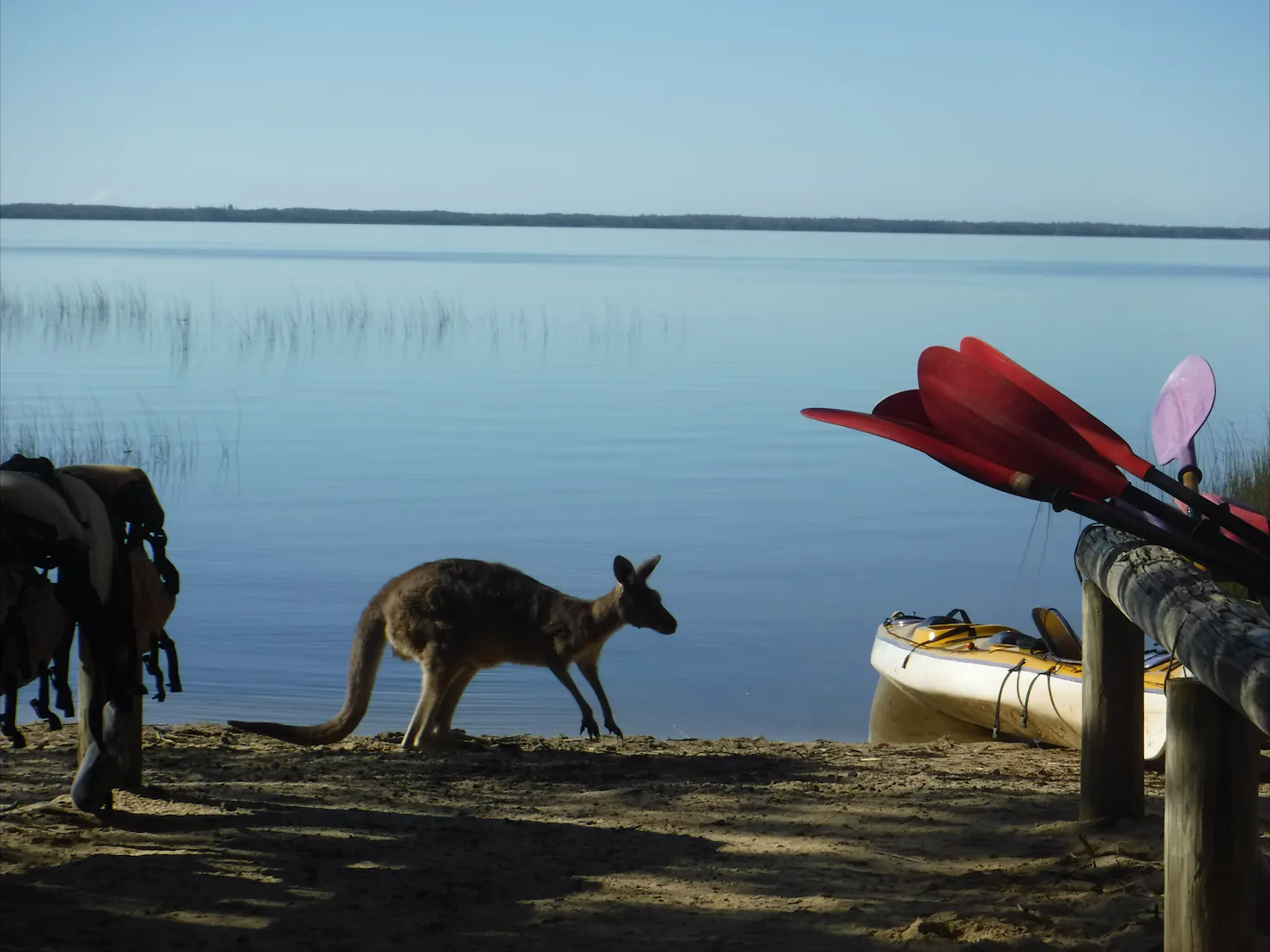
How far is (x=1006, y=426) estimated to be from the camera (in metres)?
3.58

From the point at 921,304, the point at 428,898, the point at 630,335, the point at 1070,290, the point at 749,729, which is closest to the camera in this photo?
the point at 428,898

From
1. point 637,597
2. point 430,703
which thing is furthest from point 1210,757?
point 637,597

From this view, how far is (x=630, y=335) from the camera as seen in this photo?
36562 mm

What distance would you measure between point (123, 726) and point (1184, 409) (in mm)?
3661

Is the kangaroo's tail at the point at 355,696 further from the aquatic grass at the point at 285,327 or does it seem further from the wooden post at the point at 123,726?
the aquatic grass at the point at 285,327

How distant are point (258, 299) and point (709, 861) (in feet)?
143

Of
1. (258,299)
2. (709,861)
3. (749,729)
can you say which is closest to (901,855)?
(709,861)

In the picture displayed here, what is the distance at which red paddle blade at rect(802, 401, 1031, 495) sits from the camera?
360cm

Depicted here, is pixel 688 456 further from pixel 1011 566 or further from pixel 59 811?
pixel 59 811

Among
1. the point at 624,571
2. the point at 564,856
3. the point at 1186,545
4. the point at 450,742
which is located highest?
the point at 1186,545

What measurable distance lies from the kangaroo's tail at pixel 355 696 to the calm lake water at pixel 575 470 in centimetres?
167

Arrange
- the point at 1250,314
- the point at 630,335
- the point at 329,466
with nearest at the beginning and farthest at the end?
the point at 329,466
the point at 630,335
the point at 1250,314

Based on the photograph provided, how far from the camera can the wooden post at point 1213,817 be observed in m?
3.45

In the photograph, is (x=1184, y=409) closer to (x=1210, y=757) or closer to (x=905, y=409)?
(x=905, y=409)
